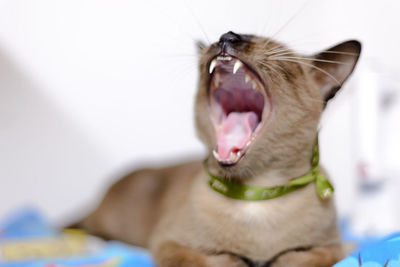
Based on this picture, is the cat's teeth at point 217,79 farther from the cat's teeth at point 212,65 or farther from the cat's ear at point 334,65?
the cat's ear at point 334,65

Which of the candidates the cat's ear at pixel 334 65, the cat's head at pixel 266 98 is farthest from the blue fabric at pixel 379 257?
the cat's ear at pixel 334 65

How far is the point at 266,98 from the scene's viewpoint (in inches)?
41.8

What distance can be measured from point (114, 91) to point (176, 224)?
0.88 m

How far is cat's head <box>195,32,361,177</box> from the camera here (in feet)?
3.37

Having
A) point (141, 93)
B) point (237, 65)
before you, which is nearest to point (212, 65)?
point (237, 65)

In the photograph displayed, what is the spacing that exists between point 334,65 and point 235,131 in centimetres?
30

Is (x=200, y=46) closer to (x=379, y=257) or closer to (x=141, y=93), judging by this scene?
(x=379, y=257)

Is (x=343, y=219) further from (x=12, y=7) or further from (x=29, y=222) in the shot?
(x=12, y=7)

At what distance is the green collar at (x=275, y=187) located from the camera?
3.50 ft

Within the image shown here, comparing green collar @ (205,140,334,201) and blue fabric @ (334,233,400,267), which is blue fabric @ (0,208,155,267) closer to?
green collar @ (205,140,334,201)

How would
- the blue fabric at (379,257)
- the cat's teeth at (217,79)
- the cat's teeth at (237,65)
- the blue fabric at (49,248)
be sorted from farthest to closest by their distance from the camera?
the blue fabric at (49,248) < the cat's teeth at (217,79) < the cat's teeth at (237,65) < the blue fabric at (379,257)

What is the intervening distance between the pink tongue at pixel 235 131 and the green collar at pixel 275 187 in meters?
0.09

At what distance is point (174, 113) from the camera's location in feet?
5.93

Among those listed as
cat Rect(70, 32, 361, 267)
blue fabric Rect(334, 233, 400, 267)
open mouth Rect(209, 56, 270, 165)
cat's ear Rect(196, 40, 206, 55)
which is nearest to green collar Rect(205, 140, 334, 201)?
cat Rect(70, 32, 361, 267)
